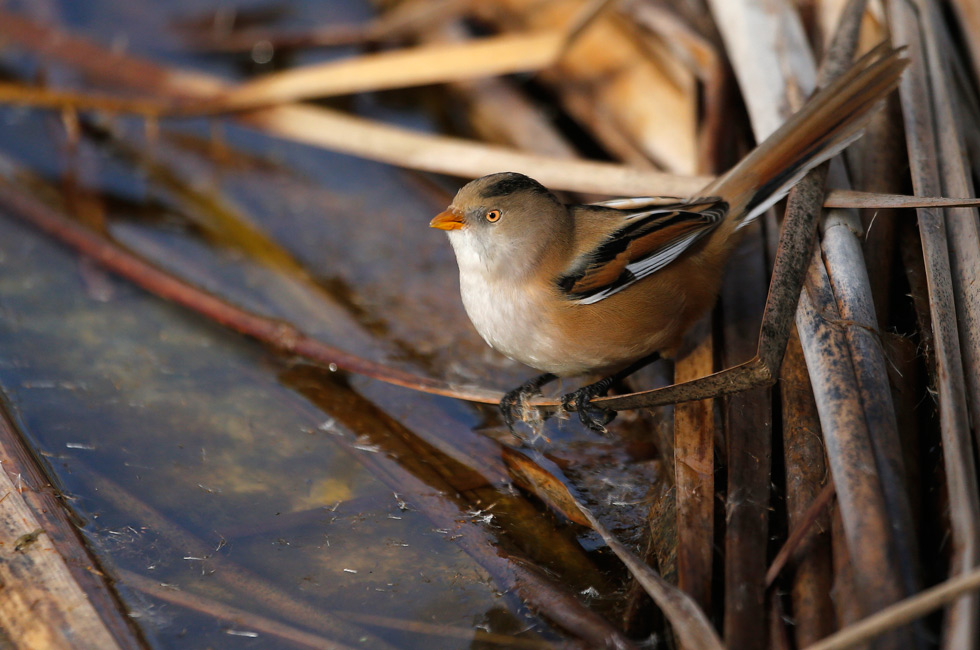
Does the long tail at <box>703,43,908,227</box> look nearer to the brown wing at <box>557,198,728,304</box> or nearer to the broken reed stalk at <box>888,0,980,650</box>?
the brown wing at <box>557,198,728,304</box>

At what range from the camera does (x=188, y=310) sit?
4621 millimetres

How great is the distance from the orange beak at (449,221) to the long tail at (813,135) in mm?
1258

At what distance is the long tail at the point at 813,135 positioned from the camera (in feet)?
12.3

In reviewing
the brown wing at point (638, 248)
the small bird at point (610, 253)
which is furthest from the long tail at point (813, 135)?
the brown wing at point (638, 248)

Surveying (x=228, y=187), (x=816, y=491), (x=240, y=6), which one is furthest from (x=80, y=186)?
(x=816, y=491)

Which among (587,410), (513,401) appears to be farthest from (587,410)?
(513,401)

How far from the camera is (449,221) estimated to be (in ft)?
12.6

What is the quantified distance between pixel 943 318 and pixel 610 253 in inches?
52.7

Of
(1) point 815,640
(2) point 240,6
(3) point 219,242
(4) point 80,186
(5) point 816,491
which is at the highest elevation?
(2) point 240,6

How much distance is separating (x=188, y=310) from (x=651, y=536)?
2759 millimetres

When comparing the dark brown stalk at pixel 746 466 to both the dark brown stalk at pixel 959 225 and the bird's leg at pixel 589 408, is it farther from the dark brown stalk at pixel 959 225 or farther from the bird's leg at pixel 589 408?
the dark brown stalk at pixel 959 225

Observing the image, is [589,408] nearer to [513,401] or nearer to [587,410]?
[587,410]

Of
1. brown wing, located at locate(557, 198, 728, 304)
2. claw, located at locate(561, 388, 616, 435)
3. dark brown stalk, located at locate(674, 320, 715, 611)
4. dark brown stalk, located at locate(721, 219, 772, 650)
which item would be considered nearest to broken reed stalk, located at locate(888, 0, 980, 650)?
dark brown stalk, located at locate(721, 219, 772, 650)

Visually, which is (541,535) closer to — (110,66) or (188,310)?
(188,310)
